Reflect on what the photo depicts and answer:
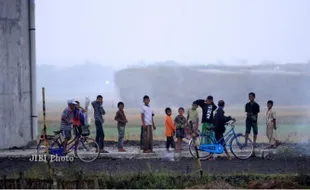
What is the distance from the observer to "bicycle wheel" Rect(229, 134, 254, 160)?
16.9m

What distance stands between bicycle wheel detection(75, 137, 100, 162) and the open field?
5960 millimetres

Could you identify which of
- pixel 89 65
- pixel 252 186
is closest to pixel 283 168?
pixel 252 186

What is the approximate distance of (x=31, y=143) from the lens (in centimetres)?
1994

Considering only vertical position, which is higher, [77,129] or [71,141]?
[77,129]

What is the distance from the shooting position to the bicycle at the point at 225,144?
54.5 ft

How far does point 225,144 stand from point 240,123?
12827 millimetres

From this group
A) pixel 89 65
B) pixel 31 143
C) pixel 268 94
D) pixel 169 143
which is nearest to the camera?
pixel 169 143

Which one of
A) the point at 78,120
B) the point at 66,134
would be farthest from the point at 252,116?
the point at 66,134

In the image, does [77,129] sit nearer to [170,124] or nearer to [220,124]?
[170,124]

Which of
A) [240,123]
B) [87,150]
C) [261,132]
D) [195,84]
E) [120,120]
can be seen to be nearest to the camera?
[87,150]

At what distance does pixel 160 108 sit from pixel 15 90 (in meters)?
13.2

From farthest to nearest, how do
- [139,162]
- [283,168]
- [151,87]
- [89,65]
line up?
[89,65], [151,87], [139,162], [283,168]

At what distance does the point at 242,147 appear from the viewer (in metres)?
17.1

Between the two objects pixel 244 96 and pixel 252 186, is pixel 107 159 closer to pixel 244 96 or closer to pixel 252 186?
pixel 252 186
